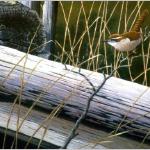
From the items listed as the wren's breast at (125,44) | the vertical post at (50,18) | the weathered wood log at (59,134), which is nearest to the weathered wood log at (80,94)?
the weathered wood log at (59,134)

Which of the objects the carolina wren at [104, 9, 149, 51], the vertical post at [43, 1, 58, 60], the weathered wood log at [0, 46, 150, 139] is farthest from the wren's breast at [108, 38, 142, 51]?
the vertical post at [43, 1, 58, 60]

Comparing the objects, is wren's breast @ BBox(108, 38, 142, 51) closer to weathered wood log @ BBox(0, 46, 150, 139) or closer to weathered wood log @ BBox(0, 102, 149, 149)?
weathered wood log @ BBox(0, 46, 150, 139)

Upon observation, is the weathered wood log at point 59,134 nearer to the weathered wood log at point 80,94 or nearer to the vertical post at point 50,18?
the weathered wood log at point 80,94

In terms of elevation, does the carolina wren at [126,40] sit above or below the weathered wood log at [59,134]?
above

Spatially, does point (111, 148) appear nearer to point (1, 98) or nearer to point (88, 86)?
point (88, 86)

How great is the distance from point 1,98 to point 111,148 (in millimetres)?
614

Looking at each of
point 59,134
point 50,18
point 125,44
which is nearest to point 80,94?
point 59,134

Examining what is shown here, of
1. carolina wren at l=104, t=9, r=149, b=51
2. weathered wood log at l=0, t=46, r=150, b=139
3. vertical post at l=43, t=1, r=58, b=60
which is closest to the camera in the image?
weathered wood log at l=0, t=46, r=150, b=139

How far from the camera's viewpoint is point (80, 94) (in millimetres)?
2346

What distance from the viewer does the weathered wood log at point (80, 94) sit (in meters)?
2.25

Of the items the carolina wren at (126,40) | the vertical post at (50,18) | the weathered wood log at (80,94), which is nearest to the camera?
the weathered wood log at (80,94)

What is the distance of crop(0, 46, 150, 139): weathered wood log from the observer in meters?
2.25

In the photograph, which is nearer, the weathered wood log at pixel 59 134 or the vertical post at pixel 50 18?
the weathered wood log at pixel 59 134

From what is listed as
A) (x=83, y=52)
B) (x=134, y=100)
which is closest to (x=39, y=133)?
(x=134, y=100)
